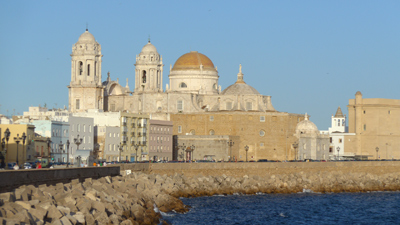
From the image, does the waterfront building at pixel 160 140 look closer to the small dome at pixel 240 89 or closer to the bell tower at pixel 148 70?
the bell tower at pixel 148 70

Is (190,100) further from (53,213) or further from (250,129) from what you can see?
(53,213)

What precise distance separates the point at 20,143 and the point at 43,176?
29.0m

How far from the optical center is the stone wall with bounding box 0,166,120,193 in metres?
33.2

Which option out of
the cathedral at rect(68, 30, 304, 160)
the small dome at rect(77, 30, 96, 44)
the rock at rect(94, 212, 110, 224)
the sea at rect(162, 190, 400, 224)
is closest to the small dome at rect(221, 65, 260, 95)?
the cathedral at rect(68, 30, 304, 160)

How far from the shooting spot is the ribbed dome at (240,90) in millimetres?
100000

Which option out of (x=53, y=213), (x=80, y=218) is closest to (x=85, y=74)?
(x=80, y=218)

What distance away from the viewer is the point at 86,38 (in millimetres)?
91125

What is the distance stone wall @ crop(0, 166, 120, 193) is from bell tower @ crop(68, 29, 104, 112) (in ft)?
136

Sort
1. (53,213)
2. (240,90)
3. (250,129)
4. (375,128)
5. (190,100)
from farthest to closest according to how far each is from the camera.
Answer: (375,128)
(240,90)
(190,100)
(250,129)
(53,213)

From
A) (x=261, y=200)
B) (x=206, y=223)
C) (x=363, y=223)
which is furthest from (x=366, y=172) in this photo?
(x=206, y=223)

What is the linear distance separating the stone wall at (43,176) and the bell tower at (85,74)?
41602 millimetres

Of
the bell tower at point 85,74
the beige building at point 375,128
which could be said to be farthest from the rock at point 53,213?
the beige building at point 375,128

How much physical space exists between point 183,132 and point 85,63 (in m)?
13.6

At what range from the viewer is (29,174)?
36.0 metres
